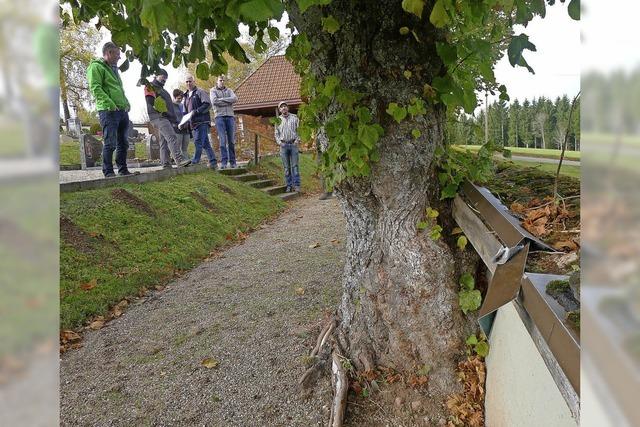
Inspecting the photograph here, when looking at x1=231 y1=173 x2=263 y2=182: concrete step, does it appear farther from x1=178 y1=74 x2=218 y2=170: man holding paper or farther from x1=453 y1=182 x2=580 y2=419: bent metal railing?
x1=453 y1=182 x2=580 y2=419: bent metal railing

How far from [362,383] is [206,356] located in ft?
4.58

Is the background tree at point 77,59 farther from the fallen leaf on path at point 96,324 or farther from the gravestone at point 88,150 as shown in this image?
the fallen leaf on path at point 96,324

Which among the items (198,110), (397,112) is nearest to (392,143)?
(397,112)

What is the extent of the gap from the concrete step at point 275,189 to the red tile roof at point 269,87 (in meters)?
10.4

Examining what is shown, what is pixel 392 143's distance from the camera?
2.81 m

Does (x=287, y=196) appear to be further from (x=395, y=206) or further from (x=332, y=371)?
(x=395, y=206)

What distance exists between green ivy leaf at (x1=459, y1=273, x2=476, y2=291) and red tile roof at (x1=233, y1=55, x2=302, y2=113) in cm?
1960

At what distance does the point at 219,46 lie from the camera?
2574 mm

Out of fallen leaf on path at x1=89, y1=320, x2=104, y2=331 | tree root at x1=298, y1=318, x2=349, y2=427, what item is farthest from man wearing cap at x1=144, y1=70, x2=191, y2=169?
tree root at x1=298, y1=318, x2=349, y2=427

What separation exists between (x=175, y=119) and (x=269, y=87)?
1476 cm

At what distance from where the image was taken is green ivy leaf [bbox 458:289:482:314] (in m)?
2.87
